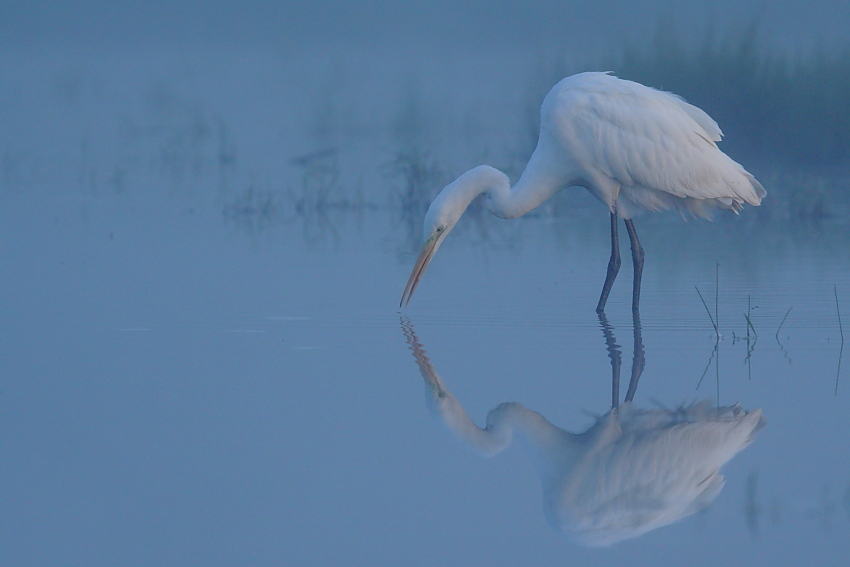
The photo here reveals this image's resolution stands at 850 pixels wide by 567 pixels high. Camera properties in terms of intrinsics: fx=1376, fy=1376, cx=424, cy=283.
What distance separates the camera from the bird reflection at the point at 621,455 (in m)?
3.85

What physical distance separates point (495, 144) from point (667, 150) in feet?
36.5

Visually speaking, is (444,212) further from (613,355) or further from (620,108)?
(613,355)

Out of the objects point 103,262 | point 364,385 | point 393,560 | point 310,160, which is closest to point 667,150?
point 364,385

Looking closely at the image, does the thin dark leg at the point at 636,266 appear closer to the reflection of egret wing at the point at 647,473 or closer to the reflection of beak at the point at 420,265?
the reflection of beak at the point at 420,265

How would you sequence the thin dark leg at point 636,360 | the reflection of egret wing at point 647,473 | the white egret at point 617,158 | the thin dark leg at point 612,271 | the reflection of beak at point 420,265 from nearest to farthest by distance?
the reflection of egret wing at point 647,473 < the thin dark leg at point 636,360 < the reflection of beak at point 420,265 < the thin dark leg at point 612,271 < the white egret at point 617,158

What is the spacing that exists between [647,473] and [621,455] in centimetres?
16

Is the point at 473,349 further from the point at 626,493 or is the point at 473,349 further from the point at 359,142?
the point at 359,142

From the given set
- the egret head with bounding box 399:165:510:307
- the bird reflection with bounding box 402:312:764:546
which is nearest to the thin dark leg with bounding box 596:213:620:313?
the egret head with bounding box 399:165:510:307

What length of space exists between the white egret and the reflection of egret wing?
9.16ft

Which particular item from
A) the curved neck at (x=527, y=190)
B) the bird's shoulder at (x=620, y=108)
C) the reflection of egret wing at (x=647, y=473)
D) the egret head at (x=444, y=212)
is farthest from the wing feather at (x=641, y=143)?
the reflection of egret wing at (x=647, y=473)

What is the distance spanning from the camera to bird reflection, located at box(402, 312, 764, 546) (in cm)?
385

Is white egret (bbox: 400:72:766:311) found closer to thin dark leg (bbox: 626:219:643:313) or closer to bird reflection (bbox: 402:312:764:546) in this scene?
thin dark leg (bbox: 626:219:643:313)

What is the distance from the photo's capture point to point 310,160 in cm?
1741

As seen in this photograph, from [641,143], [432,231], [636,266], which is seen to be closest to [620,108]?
Result: [641,143]
